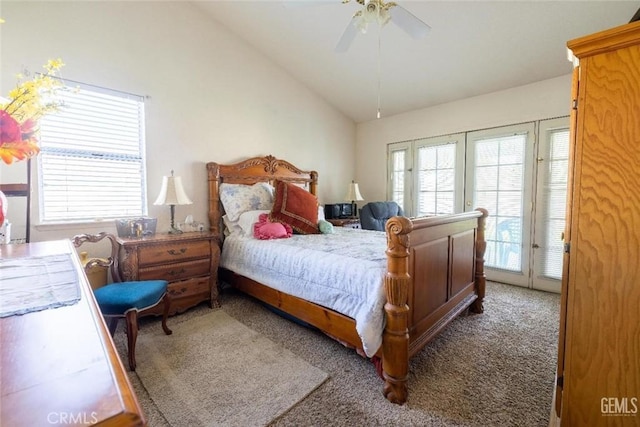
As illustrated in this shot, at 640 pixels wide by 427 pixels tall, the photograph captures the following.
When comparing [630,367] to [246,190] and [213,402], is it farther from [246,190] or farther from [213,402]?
[246,190]

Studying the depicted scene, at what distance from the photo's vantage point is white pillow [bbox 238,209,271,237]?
116 inches

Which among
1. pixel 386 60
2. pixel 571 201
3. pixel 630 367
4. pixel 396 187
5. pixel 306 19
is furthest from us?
pixel 396 187

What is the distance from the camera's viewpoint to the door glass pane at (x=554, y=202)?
3.07 m

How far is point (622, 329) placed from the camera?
959 millimetres

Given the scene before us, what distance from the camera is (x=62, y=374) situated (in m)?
0.44

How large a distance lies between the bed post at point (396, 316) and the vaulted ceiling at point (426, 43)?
1671 millimetres

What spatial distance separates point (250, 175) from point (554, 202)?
3.48 metres

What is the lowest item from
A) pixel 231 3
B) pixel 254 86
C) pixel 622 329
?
pixel 622 329

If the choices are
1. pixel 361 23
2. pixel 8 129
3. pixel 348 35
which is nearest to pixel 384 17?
pixel 361 23

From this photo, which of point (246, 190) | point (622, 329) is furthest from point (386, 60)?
point (622, 329)

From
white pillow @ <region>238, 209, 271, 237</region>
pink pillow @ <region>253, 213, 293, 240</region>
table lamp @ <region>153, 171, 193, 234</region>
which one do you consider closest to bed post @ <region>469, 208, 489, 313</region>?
pink pillow @ <region>253, 213, 293, 240</region>

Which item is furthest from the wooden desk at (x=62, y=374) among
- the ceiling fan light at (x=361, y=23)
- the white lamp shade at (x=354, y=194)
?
the white lamp shade at (x=354, y=194)

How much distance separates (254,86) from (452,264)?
3033 millimetres

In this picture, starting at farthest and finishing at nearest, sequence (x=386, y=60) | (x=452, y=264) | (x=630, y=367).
Answer: (x=386, y=60) < (x=452, y=264) < (x=630, y=367)
